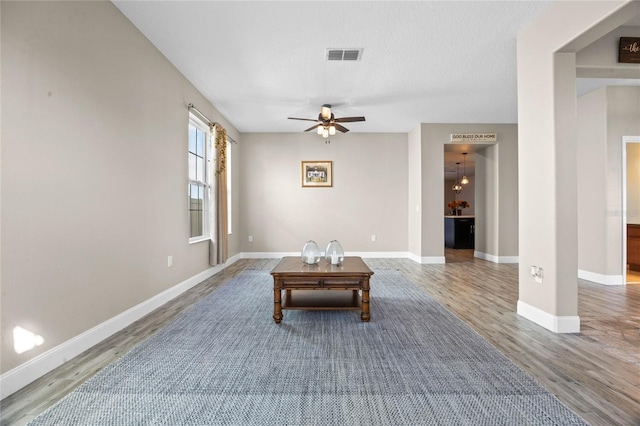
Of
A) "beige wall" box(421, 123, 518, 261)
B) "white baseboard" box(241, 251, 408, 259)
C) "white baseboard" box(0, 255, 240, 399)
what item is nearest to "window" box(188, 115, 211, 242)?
"white baseboard" box(0, 255, 240, 399)

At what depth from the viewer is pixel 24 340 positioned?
1.69 metres

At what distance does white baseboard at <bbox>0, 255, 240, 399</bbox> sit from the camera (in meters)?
1.61

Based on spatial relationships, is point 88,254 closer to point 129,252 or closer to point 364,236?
point 129,252

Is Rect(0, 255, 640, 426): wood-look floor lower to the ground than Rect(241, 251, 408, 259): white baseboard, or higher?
lower

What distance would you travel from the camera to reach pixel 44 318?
1.82m

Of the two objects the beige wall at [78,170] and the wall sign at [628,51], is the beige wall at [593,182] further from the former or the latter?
the beige wall at [78,170]

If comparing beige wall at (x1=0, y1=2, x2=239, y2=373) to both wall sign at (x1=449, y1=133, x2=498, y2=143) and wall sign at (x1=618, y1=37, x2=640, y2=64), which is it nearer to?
wall sign at (x1=618, y1=37, x2=640, y2=64)

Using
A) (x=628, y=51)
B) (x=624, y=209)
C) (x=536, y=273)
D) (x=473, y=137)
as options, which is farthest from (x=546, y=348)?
(x=473, y=137)

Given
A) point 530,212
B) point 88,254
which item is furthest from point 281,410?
point 530,212

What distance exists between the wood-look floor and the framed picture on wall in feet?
10.9

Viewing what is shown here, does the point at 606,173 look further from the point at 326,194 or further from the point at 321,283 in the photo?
the point at 326,194

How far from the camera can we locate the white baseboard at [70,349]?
161 centimetres

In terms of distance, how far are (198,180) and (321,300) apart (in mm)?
2797

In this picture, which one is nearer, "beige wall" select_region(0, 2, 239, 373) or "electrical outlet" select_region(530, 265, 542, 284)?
"beige wall" select_region(0, 2, 239, 373)
